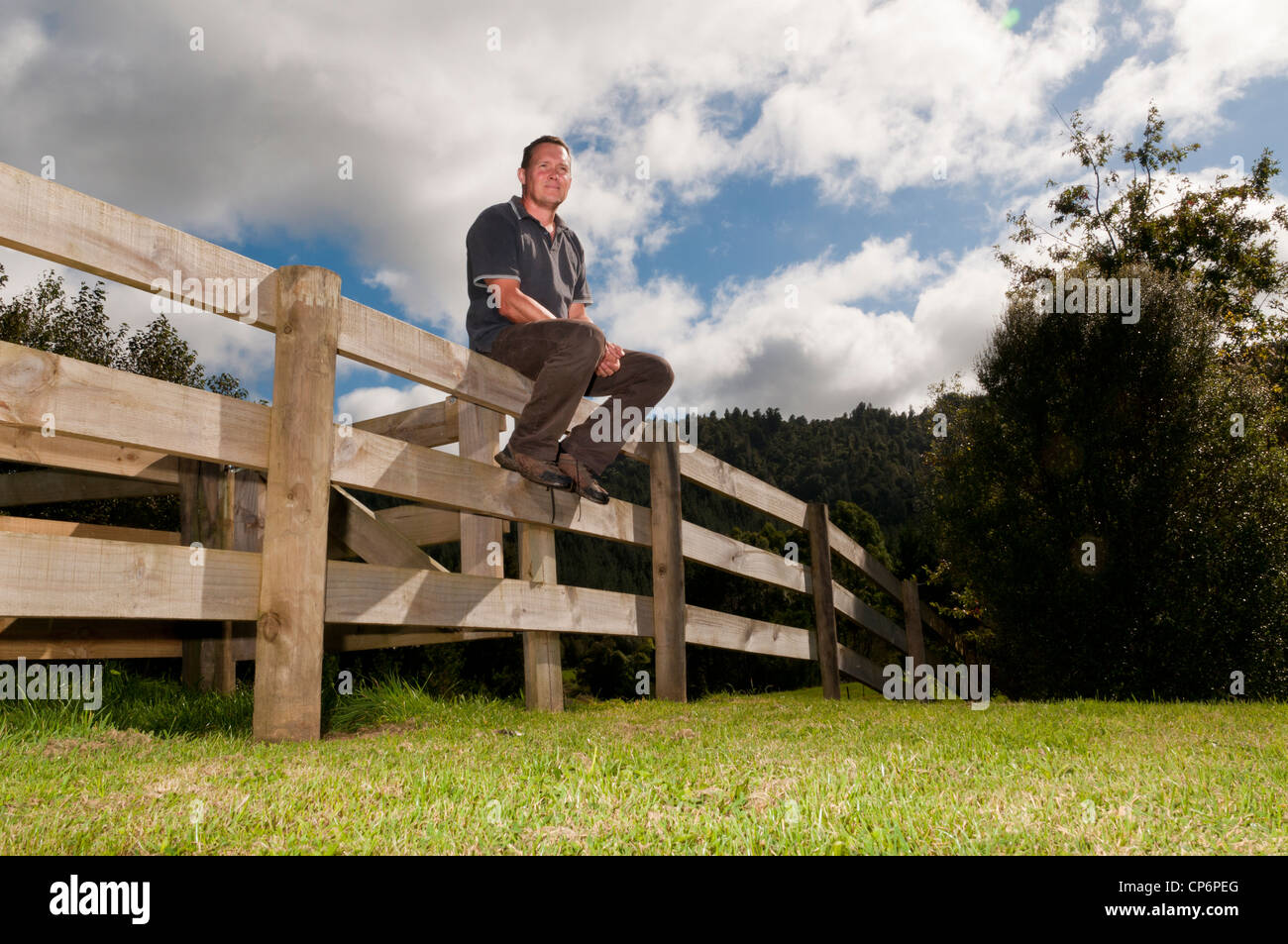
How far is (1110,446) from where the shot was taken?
878cm

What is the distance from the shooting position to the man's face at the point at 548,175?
4746 mm

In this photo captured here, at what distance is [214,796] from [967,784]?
1.89 meters

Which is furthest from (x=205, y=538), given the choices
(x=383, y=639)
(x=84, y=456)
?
(x=383, y=639)

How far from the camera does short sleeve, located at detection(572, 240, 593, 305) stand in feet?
16.7

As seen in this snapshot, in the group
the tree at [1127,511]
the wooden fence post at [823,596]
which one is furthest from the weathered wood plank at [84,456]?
the tree at [1127,511]

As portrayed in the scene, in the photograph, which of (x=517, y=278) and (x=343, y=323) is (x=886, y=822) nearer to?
(x=343, y=323)

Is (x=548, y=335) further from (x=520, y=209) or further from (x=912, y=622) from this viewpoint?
(x=912, y=622)

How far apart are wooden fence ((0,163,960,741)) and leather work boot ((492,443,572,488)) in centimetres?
9

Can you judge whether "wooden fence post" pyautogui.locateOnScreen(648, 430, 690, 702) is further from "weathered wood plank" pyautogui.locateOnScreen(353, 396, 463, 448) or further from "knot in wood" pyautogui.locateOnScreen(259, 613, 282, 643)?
"knot in wood" pyautogui.locateOnScreen(259, 613, 282, 643)

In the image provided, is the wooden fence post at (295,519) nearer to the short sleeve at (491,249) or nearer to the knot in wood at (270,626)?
the knot in wood at (270,626)

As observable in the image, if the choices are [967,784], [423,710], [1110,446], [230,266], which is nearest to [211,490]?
[423,710]

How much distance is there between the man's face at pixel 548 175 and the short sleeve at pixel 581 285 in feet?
1.30

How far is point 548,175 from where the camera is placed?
15.6 ft

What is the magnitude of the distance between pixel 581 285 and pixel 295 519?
2.54 meters
